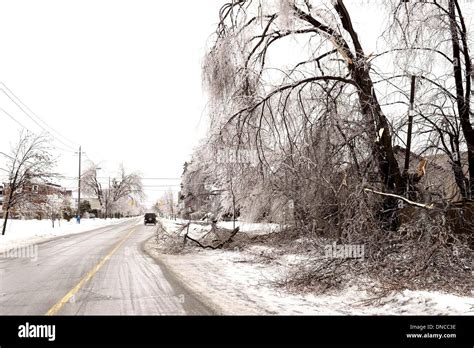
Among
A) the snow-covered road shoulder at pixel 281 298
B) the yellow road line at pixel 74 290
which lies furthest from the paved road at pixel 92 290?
the snow-covered road shoulder at pixel 281 298

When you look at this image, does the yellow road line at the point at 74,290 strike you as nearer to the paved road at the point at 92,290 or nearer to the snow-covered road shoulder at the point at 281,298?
the paved road at the point at 92,290

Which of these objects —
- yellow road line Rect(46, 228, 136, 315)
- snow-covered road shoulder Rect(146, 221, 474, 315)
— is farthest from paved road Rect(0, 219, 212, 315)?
snow-covered road shoulder Rect(146, 221, 474, 315)

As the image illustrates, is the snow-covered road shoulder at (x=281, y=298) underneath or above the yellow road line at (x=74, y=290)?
underneath

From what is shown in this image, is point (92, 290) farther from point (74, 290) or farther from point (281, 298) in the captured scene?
point (281, 298)

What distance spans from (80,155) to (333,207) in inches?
1969

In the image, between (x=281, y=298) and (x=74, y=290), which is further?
(x=74, y=290)

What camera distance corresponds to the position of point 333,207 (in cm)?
947

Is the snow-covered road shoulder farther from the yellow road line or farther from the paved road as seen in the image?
the yellow road line

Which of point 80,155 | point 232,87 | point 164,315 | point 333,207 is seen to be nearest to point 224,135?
point 232,87

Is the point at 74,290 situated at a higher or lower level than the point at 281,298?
higher

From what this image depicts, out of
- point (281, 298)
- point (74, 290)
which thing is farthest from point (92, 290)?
point (281, 298)

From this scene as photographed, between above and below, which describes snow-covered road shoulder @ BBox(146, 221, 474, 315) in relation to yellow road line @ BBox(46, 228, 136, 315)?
below

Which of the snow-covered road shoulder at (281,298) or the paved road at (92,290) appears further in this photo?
the paved road at (92,290)
